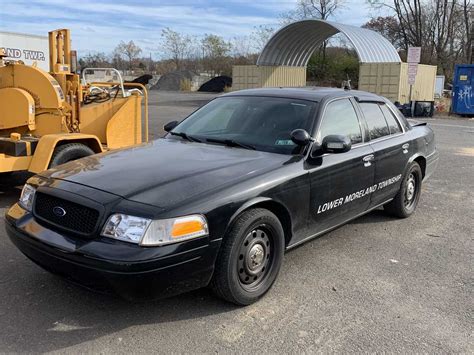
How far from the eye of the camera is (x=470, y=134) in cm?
1614

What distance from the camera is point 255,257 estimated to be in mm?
3641

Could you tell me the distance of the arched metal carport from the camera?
26.3 m

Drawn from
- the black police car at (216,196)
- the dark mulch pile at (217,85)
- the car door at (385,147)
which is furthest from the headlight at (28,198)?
the dark mulch pile at (217,85)

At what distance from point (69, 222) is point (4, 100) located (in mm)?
4246

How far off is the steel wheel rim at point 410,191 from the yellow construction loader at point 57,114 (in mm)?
4260

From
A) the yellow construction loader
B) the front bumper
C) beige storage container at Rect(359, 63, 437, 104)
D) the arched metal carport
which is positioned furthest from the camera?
the arched metal carport

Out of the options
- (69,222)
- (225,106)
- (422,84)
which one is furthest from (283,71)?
(69,222)

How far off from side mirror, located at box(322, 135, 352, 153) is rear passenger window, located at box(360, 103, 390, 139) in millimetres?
1097

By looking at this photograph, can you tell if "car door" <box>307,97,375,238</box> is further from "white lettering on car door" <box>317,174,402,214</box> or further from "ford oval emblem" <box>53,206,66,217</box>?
"ford oval emblem" <box>53,206,66,217</box>

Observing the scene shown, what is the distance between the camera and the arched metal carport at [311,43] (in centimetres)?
2633

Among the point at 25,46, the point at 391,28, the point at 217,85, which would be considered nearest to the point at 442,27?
the point at 391,28

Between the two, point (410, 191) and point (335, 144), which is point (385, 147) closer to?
point (410, 191)

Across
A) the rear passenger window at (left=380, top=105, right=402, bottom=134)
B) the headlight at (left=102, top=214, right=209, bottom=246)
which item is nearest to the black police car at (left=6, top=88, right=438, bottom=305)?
the headlight at (left=102, top=214, right=209, bottom=246)

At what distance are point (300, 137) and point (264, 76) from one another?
28.1 m
